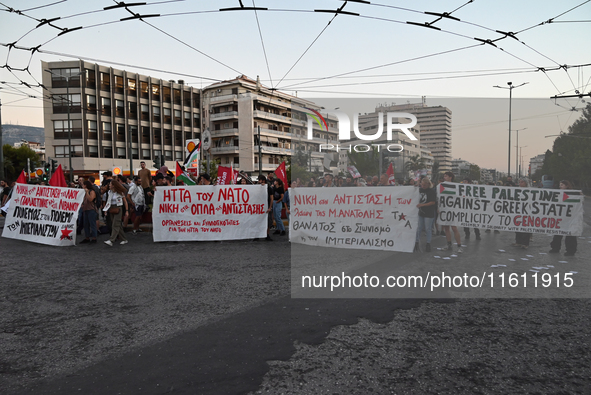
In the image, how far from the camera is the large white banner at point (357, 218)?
8.34 m

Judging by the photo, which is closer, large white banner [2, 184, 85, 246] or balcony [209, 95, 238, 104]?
large white banner [2, 184, 85, 246]

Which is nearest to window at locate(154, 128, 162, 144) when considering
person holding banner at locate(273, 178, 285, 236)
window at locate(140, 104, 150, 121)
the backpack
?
window at locate(140, 104, 150, 121)

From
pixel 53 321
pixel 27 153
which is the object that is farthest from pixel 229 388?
pixel 27 153

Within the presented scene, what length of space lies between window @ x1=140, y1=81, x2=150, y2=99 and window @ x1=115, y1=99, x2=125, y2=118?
3.49 metres

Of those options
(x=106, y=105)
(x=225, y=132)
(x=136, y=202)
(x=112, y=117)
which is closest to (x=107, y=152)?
(x=112, y=117)

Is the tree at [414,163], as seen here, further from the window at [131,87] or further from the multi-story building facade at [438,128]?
the window at [131,87]

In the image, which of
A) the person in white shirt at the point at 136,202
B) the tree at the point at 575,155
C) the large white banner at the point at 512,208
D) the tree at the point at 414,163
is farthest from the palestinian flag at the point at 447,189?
the tree at the point at 575,155

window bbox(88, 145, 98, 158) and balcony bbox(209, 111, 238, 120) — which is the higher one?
balcony bbox(209, 111, 238, 120)

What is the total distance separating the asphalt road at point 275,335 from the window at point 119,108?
5485 cm

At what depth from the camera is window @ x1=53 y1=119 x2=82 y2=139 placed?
173 feet

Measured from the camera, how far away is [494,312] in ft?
15.5

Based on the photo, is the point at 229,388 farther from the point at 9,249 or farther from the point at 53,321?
the point at 9,249

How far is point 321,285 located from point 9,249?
791 cm

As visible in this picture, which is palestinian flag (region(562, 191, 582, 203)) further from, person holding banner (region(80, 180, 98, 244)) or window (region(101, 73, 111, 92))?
window (region(101, 73, 111, 92))
